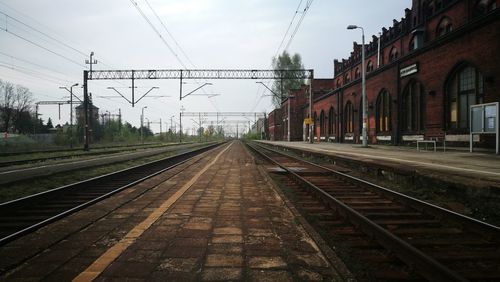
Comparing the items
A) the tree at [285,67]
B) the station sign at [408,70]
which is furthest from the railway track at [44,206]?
the tree at [285,67]

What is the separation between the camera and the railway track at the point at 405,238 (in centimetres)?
373

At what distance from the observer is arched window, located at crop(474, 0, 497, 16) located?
26.7m

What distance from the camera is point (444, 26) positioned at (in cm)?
3300

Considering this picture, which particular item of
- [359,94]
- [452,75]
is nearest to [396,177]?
[452,75]

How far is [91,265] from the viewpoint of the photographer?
3986 millimetres

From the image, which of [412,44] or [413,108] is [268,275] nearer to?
[413,108]

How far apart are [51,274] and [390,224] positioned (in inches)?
173

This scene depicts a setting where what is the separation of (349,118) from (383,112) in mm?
10286

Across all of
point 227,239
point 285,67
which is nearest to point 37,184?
point 227,239

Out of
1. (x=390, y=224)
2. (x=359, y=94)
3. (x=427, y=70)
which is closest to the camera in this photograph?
(x=390, y=224)

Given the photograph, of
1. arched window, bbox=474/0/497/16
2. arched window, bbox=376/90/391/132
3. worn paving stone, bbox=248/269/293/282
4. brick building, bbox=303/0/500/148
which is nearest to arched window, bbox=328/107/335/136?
brick building, bbox=303/0/500/148

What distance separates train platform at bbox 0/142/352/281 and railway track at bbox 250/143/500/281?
0.37 meters

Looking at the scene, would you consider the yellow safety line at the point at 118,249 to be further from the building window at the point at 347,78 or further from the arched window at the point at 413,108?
the building window at the point at 347,78

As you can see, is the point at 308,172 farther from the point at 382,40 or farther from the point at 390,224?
the point at 382,40
